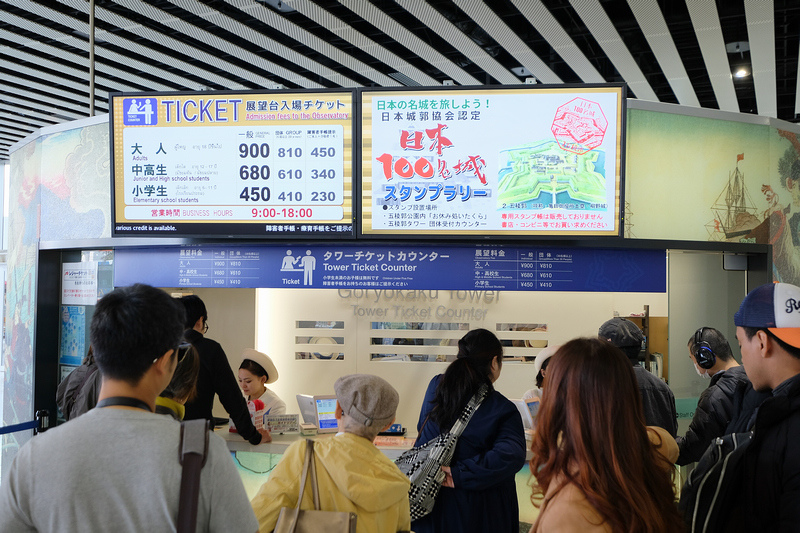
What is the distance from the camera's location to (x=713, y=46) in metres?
7.81

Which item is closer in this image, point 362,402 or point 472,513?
point 362,402

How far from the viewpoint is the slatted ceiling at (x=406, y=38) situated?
7.23 metres

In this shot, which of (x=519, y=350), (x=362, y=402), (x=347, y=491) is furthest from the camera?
(x=519, y=350)

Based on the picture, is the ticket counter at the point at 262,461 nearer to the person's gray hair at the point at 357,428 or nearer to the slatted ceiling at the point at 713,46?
the person's gray hair at the point at 357,428

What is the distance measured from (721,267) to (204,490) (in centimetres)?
432

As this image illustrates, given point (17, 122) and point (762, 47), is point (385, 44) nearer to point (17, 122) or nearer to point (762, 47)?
point (762, 47)

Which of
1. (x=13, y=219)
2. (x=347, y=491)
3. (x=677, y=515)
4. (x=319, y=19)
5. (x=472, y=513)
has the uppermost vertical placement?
(x=319, y=19)

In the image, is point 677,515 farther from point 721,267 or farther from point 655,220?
point 721,267

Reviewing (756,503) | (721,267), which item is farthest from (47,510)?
(721,267)

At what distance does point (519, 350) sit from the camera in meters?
6.45

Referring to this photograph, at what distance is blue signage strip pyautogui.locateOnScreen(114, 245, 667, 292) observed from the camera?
405 cm

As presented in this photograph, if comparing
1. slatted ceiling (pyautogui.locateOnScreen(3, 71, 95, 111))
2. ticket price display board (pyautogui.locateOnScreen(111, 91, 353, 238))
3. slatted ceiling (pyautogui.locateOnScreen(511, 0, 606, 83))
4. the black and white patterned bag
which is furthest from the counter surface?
slatted ceiling (pyautogui.locateOnScreen(3, 71, 95, 111))

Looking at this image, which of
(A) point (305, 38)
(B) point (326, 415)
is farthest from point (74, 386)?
(A) point (305, 38)

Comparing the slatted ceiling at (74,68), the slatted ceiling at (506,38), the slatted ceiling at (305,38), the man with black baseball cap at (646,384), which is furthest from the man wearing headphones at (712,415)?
the slatted ceiling at (74,68)
